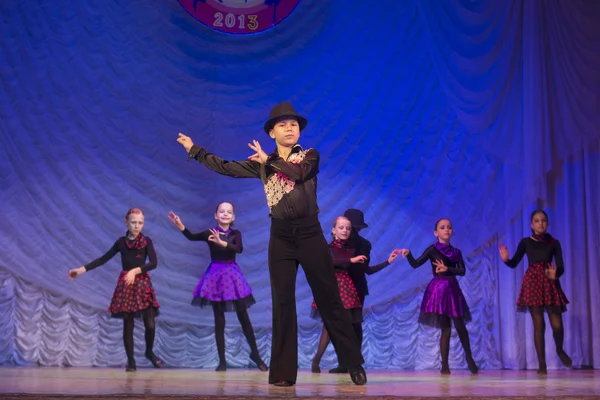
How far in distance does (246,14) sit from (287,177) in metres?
3.65

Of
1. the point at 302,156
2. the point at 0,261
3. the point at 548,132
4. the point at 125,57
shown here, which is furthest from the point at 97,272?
the point at 548,132

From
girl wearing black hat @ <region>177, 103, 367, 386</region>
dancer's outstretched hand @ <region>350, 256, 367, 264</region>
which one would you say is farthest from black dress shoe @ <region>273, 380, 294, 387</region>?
dancer's outstretched hand @ <region>350, 256, 367, 264</region>

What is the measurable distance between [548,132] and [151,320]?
13.3 ft

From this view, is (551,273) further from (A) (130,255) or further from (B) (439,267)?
(A) (130,255)

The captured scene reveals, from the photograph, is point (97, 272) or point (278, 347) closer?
point (278, 347)

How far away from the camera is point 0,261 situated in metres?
6.56

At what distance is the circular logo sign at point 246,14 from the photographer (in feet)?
23.6

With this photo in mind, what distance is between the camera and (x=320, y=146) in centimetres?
723

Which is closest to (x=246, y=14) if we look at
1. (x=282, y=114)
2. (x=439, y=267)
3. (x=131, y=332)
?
(x=439, y=267)

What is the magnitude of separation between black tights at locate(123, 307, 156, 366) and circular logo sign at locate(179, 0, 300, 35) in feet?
9.15

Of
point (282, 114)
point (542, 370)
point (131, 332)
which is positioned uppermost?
point (282, 114)

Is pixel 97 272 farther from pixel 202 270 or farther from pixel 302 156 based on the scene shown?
pixel 302 156

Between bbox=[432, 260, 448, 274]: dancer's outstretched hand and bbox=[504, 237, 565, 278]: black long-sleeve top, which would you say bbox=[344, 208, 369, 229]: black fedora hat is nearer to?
bbox=[432, 260, 448, 274]: dancer's outstretched hand

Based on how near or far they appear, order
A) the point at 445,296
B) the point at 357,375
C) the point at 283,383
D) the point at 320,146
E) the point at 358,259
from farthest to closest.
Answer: the point at 320,146, the point at 445,296, the point at 358,259, the point at 357,375, the point at 283,383
